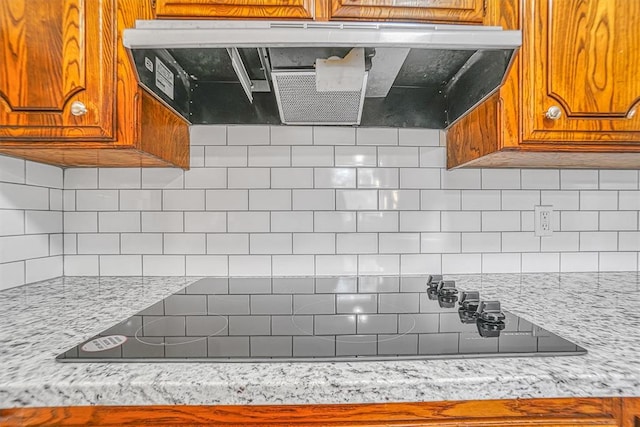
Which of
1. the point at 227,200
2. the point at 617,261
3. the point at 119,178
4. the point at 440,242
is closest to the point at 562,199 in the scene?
the point at 617,261

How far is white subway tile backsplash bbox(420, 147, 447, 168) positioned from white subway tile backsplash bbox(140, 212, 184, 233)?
0.87 meters

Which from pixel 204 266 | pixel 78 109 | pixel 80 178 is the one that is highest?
pixel 78 109

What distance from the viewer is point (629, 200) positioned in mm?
1310

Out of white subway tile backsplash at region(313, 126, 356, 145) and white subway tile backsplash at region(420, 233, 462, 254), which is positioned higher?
white subway tile backsplash at region(313, 126, 356, 145)

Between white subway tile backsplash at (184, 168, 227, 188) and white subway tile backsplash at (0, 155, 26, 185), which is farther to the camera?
white subway tile backsplash at (184, 168, 227, 188)

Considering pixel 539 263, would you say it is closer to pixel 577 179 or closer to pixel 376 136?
pixel 577 179

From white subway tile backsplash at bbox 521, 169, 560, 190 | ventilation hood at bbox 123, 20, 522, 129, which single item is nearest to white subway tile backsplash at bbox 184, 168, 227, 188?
ventilation hood at bbox 123, 20, 522, 129

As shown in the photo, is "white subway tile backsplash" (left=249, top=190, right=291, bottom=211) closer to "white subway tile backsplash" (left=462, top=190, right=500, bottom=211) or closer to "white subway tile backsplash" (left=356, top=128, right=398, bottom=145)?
"white subway tile backsplash" (left=356, top=128, right=398, bottom=145)

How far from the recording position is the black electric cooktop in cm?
60

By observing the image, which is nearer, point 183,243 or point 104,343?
point 104,343

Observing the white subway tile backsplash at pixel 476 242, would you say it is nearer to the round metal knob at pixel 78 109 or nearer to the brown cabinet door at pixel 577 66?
the brown cabinet door at pixel 577 66

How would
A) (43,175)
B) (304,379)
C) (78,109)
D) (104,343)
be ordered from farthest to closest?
(43,175)
(78,109)
(104,343)
(304,379)

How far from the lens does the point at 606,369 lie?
563 mm

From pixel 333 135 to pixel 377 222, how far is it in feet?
1.14
